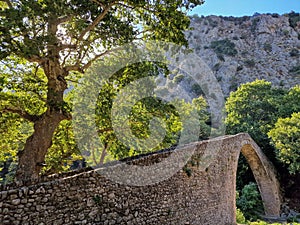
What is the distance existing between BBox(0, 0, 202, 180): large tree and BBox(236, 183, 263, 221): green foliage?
14.6 meters

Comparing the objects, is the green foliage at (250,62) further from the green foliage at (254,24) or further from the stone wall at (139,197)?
the stone wall at (139,197)

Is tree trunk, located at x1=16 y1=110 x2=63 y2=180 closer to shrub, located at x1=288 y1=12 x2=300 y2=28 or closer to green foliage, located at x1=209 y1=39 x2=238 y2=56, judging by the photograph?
green foliage, located at x1=209 y1=39 x2=238 y2=56

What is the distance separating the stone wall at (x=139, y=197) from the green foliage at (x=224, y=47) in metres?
44.7

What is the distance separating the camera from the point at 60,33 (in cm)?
812

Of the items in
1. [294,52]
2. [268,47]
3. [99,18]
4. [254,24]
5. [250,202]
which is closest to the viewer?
[99,18]

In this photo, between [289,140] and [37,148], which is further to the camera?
[289,140]

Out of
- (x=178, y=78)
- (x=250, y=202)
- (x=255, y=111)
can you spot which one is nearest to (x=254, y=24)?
(x=178, y=78)

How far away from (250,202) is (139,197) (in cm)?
1547

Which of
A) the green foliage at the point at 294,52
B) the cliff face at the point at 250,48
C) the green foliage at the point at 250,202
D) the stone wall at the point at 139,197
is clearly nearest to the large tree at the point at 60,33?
the stone wall at the point at 139,197

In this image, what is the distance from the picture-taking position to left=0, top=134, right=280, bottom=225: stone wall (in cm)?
418

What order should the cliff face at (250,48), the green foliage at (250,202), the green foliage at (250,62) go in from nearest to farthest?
the green foliage at (250,202)
the cliff face at (250,48)
the green foliage at (250,62)

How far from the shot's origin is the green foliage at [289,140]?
60.2 ft

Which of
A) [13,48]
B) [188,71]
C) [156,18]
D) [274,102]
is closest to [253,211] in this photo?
[274,102]

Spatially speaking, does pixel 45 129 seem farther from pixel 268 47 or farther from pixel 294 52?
pixel 268 47
